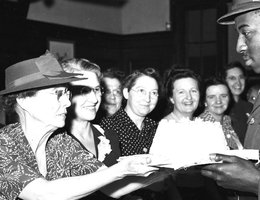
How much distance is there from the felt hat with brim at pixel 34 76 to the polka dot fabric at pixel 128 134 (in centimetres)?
146

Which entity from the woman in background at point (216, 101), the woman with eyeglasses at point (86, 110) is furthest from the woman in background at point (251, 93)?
the woman with eyeglasses at point (86, 110)

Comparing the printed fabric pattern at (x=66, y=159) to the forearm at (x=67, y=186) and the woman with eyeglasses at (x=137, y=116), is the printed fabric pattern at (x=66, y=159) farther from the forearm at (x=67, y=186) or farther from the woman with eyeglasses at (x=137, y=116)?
the woman with eyeglasses at (x=137, y=116)

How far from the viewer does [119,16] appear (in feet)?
32.7

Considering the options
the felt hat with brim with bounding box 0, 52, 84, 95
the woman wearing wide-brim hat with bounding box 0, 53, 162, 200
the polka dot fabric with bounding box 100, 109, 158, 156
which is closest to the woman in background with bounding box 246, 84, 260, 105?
the polka dot fabric with bounding box 100, 109, 158, 156

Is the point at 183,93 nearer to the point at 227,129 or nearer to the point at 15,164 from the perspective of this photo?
the point at 227,129

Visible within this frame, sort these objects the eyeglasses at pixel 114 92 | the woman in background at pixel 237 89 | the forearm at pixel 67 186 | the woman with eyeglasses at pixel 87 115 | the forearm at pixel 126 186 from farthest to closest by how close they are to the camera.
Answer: the woman in background at pixel 237 89 → the eyeglasses at pixel 114 92 → the woman with eyeglasses at pixel 87 115 → the forearm at pixel 126 186 → the forearm at pixel 67 186

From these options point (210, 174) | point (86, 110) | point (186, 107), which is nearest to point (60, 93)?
point (86, 110)

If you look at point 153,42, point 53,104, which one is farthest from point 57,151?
point 153,42

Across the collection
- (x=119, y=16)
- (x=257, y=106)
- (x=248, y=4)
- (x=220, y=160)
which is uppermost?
(x=119, y=16)

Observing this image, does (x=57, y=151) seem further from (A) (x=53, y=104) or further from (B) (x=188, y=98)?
(B) (x=188, y=98)

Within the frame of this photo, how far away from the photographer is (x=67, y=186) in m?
2.18

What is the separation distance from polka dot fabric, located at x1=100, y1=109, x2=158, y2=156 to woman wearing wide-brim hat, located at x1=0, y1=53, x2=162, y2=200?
125 cm

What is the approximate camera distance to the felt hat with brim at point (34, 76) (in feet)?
7.57

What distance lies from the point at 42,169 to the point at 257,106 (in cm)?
142
